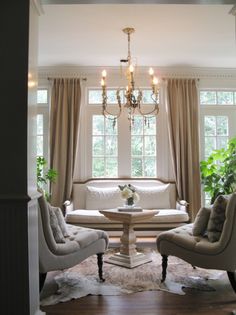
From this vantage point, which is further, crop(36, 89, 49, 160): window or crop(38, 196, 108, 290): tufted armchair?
crop(36, 89, 49, 160): window

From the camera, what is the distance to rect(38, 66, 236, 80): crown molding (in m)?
5.57

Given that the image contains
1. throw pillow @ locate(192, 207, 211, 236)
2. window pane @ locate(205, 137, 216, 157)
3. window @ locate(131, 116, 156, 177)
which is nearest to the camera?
throw pillow @ locate(192, 207, 211, 236)

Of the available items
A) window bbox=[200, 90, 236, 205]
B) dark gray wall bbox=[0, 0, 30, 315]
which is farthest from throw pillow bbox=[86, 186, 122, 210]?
dark gray wall bbox=[0, 0, 30, 315]

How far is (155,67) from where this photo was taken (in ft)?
18.5

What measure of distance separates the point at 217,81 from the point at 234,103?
21.6 inches

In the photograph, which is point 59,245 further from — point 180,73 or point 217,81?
point 217,81

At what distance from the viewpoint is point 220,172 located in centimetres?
545

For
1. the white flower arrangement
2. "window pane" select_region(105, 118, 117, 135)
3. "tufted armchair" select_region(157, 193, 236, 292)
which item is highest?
"window pane" select_region(105, 118, 117, 135)

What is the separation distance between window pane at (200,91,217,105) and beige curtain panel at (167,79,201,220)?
0.30 m

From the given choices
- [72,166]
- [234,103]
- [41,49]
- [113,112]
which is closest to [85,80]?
[113,112]

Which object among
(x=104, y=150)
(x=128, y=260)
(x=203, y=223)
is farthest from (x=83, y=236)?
(x=104, y=150)

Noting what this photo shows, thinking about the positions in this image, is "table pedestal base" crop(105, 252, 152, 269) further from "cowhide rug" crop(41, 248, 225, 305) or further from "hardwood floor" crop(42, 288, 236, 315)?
"hardwood floor" crop(42, 288, 236, 315)

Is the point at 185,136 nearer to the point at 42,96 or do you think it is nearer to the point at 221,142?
the point at 221,142

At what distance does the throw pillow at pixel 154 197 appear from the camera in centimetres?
515
